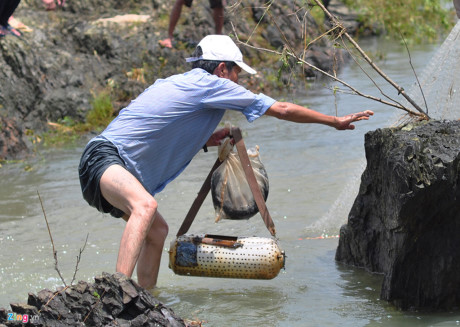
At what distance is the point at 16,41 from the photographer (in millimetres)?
11719

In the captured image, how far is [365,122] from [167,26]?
4410mm

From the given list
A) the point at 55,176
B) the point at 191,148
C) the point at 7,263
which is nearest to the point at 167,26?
the point at 55,176

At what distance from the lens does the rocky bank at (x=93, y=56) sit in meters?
Answer: 11.1

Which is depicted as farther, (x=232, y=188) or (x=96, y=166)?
(x=232, y=188)

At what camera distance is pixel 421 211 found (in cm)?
447

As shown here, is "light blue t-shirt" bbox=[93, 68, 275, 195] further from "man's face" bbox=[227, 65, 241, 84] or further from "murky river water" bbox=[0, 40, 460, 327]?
"murky river water" bbox=[0, 40, 460, 327]

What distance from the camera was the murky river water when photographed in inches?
193

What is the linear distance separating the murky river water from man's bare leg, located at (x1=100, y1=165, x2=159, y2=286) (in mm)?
696

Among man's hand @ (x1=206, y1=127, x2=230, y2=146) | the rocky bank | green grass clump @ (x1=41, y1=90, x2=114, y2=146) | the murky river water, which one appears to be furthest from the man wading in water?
green grass clump @ (x1=41, y1=90, x2=114, y2=146)

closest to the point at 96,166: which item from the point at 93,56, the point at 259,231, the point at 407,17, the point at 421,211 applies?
the point at 421,211

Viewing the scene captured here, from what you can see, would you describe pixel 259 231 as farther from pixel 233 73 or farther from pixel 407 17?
pixel 407 17

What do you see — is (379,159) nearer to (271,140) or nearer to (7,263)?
(7,263)

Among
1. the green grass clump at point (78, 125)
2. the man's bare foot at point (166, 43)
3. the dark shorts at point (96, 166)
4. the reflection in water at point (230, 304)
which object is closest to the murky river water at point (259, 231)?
the reflection in water at point (230, 304)

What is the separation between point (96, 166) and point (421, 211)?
5.92ft
